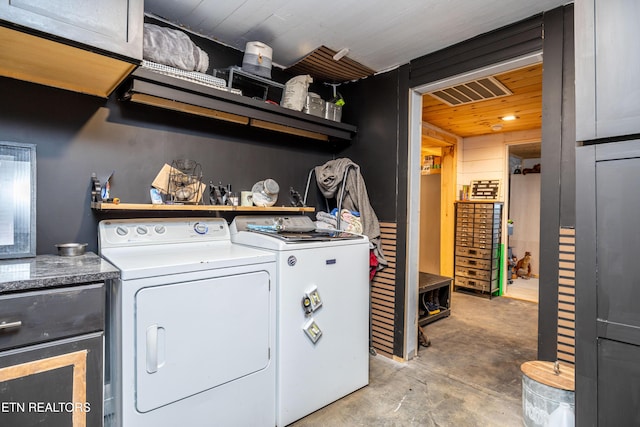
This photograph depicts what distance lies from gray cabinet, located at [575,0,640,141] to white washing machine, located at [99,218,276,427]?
1.59m

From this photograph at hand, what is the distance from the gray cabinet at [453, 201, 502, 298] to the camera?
469 cm

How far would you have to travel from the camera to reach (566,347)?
72.6 inches

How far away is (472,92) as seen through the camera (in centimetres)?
316

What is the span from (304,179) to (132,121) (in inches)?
54.6

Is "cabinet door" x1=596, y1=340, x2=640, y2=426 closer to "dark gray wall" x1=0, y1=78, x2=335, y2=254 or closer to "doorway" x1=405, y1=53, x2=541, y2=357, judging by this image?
"doorway" x1=405, y1=53, x2=541, y2=357

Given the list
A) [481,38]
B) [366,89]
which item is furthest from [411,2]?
[366,89]

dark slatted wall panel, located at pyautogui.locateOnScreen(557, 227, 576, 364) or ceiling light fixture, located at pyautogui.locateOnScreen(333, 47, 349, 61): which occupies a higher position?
ceiling light fixture, located at pyautogui.locateOnScreen(333, 47, 349, 61)

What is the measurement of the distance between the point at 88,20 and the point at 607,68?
83.7 inches

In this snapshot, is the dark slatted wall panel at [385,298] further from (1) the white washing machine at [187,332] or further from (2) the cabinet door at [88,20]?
(2) the cabinet door at [88,20]

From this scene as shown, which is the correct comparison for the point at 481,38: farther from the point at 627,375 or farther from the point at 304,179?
the point at 627,375

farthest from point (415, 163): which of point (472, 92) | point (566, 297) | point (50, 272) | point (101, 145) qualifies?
point (50, 272)

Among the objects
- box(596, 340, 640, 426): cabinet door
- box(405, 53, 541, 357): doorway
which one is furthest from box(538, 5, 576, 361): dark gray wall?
box(596, 340, 640, 426): cabinet door

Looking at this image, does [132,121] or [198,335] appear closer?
[198,335]

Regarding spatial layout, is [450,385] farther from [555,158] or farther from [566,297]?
[555,158]
